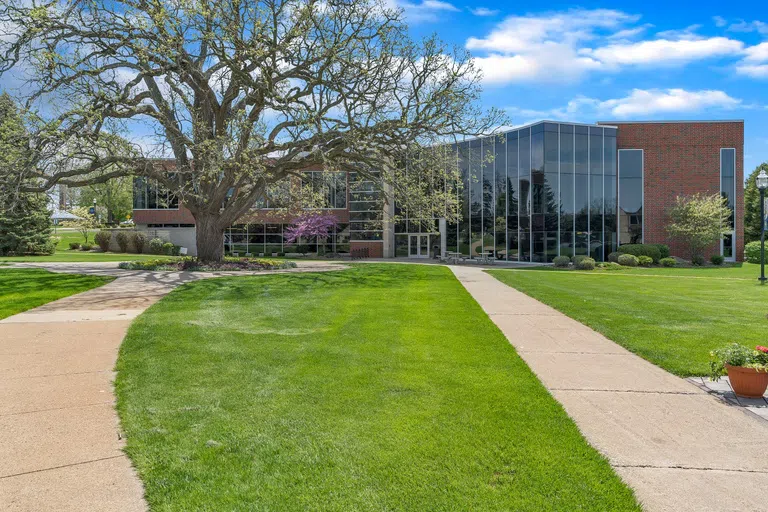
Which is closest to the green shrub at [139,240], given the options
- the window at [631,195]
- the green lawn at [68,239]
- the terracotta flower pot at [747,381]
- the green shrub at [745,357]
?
the green lawn at [68,239]

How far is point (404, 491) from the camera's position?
3.22 m

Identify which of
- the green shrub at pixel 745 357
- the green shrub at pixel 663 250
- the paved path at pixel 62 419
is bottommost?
the paved path at pixel 62 419

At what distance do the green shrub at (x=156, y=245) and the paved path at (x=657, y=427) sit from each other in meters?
37.6

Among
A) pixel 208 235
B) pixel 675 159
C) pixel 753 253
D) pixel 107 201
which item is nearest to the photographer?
pixel 208 235

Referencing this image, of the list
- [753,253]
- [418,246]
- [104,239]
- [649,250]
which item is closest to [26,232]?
[104,239]

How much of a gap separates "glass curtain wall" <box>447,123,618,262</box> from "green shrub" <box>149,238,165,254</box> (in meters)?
24.5

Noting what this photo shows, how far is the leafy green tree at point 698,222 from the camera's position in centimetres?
3142

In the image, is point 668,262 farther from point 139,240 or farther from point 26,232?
point 26,232

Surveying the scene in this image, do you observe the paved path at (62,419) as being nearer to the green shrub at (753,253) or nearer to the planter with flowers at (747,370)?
the planter with flowers at (747,370)

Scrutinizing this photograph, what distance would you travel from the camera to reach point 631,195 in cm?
3397

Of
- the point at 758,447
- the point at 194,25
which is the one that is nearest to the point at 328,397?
the point at 758,447

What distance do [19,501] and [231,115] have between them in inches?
788

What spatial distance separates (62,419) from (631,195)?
35.9 metres

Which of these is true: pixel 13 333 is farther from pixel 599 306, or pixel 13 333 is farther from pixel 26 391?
pixel 599 306
